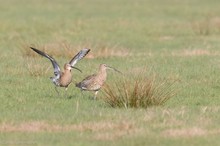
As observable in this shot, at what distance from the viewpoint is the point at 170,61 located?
2164cm

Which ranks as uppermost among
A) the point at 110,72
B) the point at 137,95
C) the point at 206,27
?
the point at 137,95

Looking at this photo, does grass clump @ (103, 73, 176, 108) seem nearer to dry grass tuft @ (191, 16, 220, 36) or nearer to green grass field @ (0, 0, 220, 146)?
green grass field @ (0, 0, 220, 146)

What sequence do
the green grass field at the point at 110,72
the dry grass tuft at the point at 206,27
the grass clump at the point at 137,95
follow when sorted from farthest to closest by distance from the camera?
the dry grass tuft at the point at 206,27 < the grass clump at the point at 137,95 < the green grass field at the point at 110,72

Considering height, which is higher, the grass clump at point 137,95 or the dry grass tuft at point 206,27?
the grass clump at point 137,95

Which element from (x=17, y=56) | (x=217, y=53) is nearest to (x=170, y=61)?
(x=217, y=53)

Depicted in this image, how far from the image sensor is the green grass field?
12281 millimetres

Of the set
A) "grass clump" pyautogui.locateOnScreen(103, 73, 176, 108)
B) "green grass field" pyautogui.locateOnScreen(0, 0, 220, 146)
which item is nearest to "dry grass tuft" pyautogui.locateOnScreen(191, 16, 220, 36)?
"green grass field" pyautogui.locateOnScreen(0, 0, 220, 146)

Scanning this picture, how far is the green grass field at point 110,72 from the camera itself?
1228 centimetres

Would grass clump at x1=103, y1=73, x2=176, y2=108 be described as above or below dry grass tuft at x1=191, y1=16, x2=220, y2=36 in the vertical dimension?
above

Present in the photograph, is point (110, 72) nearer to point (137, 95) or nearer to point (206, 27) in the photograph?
point (137, 95)

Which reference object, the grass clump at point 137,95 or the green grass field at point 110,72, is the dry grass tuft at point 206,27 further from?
the grass clump at point 137,95

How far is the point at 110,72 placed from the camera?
19.3m

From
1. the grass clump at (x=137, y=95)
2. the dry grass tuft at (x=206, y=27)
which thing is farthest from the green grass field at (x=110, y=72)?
the grass clump at (x=137, y=95)

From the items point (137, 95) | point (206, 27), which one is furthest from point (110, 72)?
point (206, 27)
